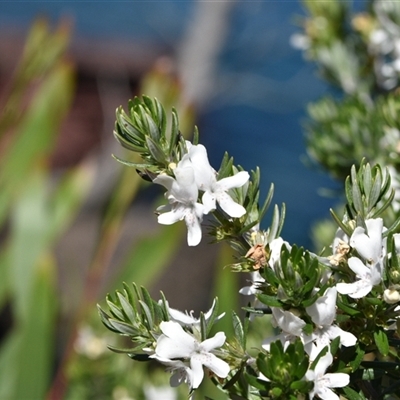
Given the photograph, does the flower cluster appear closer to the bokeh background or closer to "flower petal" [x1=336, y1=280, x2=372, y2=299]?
"flower petal" [x1=336, y1=280, x2=372, y2=299]

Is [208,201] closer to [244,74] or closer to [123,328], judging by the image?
[123,328]

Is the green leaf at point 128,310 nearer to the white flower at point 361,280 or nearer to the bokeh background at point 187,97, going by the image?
the white flower at point 361,280

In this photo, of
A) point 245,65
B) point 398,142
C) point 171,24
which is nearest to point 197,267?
point 245,65

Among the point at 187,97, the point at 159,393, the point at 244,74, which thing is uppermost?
the point at 244,74

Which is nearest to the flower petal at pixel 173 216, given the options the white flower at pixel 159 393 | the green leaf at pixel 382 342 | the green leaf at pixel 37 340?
the green leaf at pixel 382 342

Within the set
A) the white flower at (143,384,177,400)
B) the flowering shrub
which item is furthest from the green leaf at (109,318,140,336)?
the white flower at (143,384,177,400)

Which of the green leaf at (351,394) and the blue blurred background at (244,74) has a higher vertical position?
the blue blurred background at (244,74)

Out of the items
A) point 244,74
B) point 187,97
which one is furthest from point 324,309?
point 244,74

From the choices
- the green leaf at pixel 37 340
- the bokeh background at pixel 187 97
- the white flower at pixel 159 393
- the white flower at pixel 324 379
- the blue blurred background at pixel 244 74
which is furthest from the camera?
the blue blurred background at pixel 244 74
